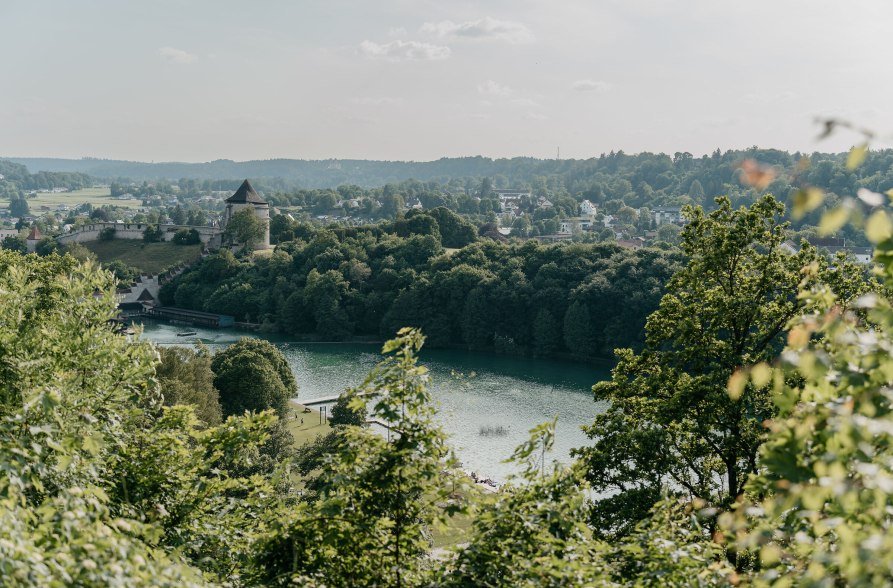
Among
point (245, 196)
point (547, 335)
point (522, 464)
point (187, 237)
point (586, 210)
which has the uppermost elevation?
point (586, 210)

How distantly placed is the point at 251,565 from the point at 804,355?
198 inches

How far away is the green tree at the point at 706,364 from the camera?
11.3 meters

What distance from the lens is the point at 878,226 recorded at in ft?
8.68

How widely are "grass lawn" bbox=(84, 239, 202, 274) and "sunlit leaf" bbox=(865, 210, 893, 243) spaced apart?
77862mm

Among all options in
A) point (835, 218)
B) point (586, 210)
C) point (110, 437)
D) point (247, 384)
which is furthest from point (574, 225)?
point (835, 218)

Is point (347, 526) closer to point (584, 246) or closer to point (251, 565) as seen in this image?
point (251, 565)

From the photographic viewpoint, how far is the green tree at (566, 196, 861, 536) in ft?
37.1

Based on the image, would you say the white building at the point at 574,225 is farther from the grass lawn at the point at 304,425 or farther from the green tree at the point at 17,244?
the grass lawn at the point at 304,425

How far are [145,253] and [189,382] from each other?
195 feet

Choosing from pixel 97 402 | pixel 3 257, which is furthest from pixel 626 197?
pixel 97 402

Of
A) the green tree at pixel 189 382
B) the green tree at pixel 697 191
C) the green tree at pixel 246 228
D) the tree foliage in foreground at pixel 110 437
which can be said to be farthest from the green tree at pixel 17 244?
the green tree at pixel 697 191

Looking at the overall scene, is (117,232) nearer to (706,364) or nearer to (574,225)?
(574,225)

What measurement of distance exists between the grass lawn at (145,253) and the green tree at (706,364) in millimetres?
69745

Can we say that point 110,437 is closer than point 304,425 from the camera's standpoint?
Yes
